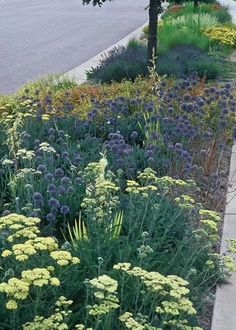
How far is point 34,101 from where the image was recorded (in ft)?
27.4

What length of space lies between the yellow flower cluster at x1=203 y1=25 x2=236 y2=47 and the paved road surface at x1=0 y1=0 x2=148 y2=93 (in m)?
2.57

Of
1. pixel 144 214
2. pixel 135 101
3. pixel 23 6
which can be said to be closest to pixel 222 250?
pixel 144 214

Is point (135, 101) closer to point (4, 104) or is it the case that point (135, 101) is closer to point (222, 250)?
point (4, 104)

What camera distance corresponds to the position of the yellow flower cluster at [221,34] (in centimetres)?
1597

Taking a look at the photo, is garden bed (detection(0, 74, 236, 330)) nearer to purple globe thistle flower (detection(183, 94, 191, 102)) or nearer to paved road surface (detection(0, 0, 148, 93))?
purple globe thistle flower (detection(183, 94, 191, 102))

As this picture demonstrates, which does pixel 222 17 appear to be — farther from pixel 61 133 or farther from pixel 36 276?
pixel 36 276

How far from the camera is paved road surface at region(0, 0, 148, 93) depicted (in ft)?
49.6

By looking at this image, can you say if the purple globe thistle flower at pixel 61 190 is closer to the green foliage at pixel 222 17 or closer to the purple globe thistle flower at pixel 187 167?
the purple globe thistle flower at pixel 187 167

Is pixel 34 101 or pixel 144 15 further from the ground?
pixel 34 101

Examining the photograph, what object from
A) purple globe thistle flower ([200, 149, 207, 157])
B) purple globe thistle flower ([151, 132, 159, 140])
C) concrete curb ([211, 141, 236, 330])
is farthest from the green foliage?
concrete curb ([211, 141, 236, 330])

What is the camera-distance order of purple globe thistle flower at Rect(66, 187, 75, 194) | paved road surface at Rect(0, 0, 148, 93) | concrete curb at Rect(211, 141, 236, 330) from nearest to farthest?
1. concrete curb at Rect(211, 141, 236, 330)
2. purple globe thistle flower at Rect(66, 187, 75, 194)
3. paved road surface at Rect(0, 0, 148, 93)

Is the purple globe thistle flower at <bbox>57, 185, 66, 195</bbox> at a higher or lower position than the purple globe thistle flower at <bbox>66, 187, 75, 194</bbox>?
higher

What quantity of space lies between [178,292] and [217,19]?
1711 cm

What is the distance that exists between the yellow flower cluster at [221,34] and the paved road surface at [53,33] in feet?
8.44
